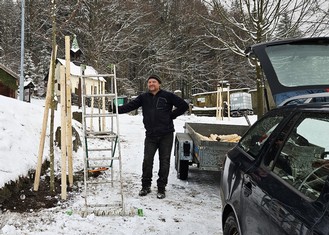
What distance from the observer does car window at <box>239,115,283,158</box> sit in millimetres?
2861

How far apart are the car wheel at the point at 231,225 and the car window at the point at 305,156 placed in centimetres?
59

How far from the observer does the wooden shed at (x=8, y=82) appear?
21656mm

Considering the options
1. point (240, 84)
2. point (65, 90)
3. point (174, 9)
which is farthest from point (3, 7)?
point (65, 90)

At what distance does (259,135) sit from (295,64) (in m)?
1.28

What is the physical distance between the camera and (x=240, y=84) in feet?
117

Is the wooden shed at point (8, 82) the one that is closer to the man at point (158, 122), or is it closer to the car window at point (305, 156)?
the man at point (158, 122)

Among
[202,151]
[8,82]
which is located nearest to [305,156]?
[202,151]

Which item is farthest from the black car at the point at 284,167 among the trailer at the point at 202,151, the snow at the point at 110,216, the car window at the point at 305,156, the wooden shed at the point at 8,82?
the wooden shed at the point at 8,82

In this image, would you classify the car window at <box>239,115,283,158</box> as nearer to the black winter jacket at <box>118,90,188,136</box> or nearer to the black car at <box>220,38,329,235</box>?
the black car at <box>220,38,329,235</box>

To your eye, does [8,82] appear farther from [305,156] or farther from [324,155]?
[324,155]

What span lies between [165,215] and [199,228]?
1.90ft

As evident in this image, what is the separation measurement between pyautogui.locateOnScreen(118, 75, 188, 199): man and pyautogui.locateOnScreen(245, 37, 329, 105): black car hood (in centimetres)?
180

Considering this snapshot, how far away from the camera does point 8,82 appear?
22094 mm

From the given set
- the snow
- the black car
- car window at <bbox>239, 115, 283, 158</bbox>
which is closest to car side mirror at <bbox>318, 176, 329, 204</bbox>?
the black car
